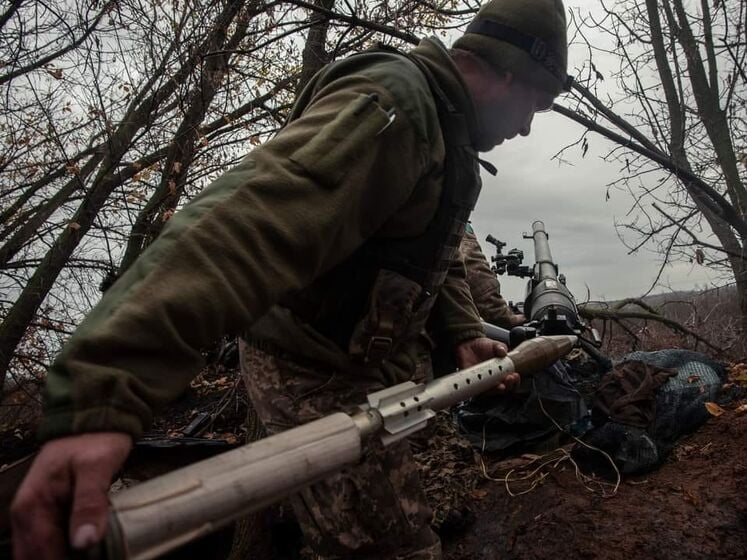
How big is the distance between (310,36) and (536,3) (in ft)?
8.95

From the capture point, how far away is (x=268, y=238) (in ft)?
4.09

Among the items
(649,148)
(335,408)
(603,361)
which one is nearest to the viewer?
(335,408)

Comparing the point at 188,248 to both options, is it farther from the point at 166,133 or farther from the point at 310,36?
the point at 166,133

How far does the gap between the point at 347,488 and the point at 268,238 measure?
3.42 feet

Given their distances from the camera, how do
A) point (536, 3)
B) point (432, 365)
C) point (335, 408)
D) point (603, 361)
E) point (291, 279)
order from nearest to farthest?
point (291, 279) < point (335, 408) < point (536, 3) < point (432, 365) < point (603, 361)

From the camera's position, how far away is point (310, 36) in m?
4.53

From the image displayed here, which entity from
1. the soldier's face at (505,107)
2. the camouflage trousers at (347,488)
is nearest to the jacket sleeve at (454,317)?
the soldier's face at (505,107)

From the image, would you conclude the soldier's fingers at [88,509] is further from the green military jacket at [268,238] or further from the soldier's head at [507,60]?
the soldier's head at [507,60]

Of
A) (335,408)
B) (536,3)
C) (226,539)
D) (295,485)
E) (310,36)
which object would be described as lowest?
(226,539)

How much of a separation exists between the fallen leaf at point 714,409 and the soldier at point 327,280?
1997 mm

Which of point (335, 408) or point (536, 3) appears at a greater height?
point (536, 3)

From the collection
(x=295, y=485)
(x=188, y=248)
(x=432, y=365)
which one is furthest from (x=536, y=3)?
(x=295, y=485)

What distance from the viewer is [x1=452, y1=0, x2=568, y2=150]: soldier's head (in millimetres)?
2162

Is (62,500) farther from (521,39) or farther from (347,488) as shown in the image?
(521,39)
